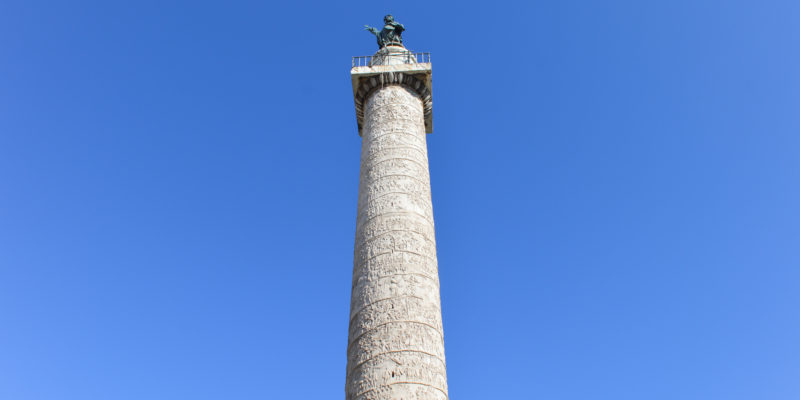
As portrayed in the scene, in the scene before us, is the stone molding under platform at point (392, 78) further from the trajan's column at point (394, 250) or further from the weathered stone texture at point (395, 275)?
the weathered stone texture at point (395, 275)

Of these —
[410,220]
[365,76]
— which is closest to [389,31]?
[365,76]

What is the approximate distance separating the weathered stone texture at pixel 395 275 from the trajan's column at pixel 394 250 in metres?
0.01

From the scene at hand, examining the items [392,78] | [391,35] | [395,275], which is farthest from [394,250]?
[391,35]

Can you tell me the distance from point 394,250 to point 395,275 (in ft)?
1.26

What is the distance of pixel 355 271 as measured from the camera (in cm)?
795

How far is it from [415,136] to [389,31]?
3188 mm

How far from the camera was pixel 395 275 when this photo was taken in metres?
7.45

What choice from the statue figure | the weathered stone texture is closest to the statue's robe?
the statue figure

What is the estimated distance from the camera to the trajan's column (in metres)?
6.68

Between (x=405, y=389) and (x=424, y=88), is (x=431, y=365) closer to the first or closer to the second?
(x=405, y=389)

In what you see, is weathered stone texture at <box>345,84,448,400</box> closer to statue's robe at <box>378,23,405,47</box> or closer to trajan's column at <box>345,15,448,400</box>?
trajan's column at <box>345,15,448,400</box>

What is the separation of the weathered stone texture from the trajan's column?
0.01 meters

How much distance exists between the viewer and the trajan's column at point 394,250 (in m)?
6.68

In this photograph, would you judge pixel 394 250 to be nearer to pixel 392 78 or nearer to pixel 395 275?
pixel 395 275
